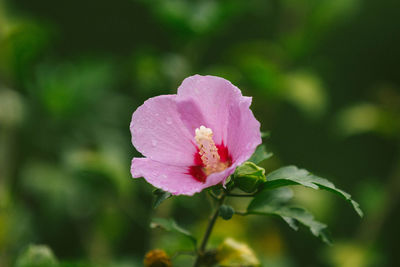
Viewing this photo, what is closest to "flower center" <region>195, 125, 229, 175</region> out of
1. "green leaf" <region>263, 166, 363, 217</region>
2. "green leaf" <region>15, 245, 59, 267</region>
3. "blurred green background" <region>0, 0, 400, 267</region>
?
"green leaf" <region>263, 166, 363, 217</region>

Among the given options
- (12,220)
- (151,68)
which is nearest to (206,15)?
(151,68)

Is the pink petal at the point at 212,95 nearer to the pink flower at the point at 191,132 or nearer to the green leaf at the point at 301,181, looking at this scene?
the pink flower at the point at 191,132

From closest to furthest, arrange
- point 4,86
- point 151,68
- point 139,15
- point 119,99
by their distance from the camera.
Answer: point 151,68 → point 4,86 → point 119,99 → point 139,15

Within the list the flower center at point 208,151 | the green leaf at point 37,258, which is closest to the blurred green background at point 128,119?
the green leaf at point 37,258

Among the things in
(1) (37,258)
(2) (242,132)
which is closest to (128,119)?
(1) (37,258)

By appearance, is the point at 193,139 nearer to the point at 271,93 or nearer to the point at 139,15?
the point at 271,93

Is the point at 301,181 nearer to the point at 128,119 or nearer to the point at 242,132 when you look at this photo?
the point at 242,132

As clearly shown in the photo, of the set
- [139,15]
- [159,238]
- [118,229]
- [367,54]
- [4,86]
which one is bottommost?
[118,229]
